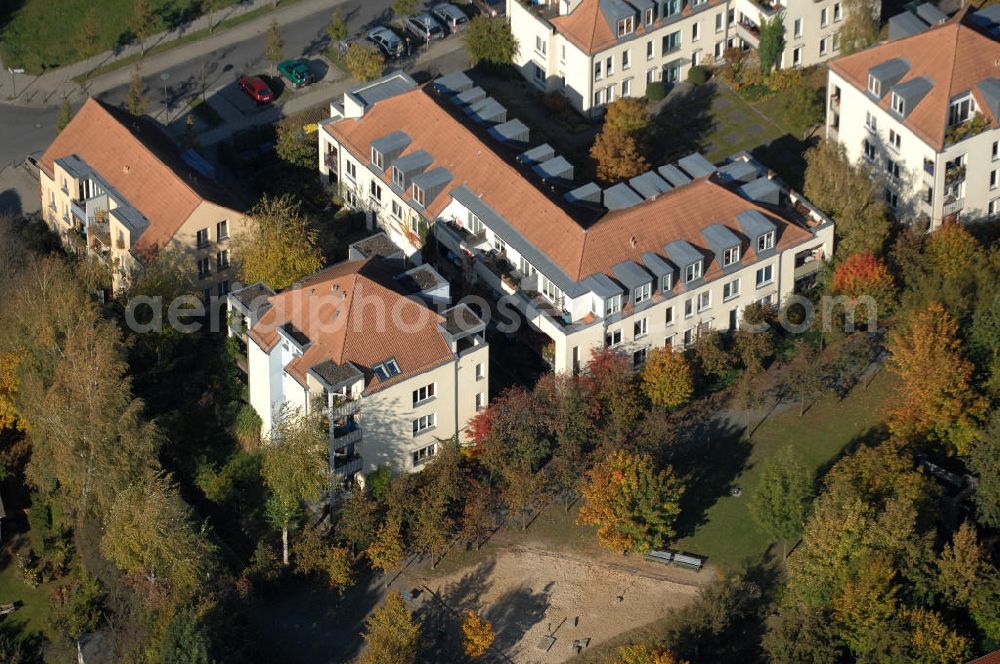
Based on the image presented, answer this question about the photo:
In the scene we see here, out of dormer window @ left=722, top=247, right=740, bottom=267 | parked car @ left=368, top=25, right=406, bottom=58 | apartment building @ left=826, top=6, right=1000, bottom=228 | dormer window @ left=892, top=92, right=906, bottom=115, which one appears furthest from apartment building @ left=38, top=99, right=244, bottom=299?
dormer window @ left=892, top=92, right=906, bottom=115

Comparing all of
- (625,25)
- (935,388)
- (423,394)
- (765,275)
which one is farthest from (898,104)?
(423,394)

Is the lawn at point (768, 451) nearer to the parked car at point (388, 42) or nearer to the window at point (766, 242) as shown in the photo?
the window at point (766, 242)

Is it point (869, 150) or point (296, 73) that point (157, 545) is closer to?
point (296, 73)

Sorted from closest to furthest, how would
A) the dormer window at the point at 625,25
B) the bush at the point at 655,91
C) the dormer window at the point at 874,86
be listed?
the dormer window at the point at 874,86, the dormer window at the point at 625,25, the bush at the point at 655,91

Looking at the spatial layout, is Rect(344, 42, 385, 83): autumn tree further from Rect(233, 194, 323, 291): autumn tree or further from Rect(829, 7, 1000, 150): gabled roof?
Rect(829, 7, 1000, 150): gabled roof

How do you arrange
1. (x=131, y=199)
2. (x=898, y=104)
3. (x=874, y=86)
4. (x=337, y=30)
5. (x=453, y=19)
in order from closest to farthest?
(x=131, y=199)
(x=898, y=104)
(x=874, y=86)
(x=337, y=30)
(x=453, y=19)

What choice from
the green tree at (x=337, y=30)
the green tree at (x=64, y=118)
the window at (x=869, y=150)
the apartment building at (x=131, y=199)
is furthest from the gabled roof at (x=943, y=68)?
the green tree at (x=64, y=118)

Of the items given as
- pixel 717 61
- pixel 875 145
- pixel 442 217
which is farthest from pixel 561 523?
pixel 717 61
